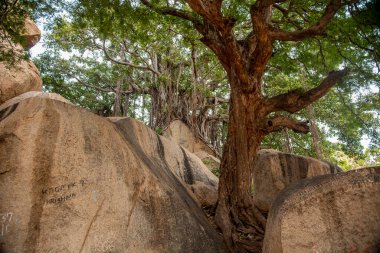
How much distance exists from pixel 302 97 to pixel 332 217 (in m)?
2.89

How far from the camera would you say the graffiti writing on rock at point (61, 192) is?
3.98 meters

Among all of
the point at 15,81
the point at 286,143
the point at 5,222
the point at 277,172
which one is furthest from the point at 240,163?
the point at 286,143

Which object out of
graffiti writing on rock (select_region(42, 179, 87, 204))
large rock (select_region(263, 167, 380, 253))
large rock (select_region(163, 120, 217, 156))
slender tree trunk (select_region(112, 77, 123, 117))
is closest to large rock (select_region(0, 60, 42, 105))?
slender tree trunk (select_region(112, 77, 123, 117))

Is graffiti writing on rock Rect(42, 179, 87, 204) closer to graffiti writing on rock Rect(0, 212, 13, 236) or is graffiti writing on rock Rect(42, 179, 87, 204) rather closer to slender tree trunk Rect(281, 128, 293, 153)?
graffiti writing on rock Rect(0, 212, 13, 236)

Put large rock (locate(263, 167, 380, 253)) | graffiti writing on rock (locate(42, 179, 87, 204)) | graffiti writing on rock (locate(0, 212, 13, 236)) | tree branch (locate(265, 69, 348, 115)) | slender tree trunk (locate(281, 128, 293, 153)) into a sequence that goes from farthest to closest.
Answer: slender tree trunk (locate(281, 128, 293, 153)), tree branch (locate(265, 69, 348, 115)), graffiti writing on rock (locate(42, 179, 87, 204)), graffiti writing on rock (locate(0, 212, 13, 236)), large rock (locate(263, 167, 380, 253))

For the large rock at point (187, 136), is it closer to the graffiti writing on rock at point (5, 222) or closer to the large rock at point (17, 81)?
the large rock at point (17, 81)

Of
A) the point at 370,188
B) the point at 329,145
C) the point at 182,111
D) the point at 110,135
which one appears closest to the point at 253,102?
the point at 110,135

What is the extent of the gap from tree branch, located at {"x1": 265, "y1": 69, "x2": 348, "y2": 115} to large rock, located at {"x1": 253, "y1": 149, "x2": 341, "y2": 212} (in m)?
2.17

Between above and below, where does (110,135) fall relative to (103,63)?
below

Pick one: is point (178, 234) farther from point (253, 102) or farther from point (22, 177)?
point (253, 102)

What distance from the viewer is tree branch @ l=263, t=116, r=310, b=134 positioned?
5625mm

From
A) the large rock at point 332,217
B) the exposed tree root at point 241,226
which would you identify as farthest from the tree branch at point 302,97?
the large rock at point 332,217

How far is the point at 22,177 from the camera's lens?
155 inches

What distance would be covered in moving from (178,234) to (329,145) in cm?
1116
